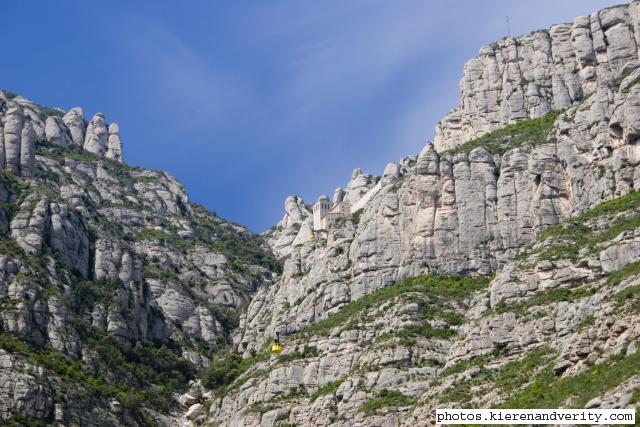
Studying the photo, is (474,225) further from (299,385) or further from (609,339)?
(609,339)

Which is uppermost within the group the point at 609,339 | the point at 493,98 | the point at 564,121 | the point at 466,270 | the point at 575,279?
the point at 493,98

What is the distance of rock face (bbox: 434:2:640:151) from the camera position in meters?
145

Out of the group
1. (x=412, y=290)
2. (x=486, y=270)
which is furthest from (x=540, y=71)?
(x=412, y=290)

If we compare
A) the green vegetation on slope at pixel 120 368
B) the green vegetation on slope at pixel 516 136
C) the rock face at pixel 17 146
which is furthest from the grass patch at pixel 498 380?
the rock face at pixel 17 146

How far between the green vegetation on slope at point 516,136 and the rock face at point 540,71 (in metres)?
3.70

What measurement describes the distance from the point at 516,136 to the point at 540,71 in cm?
1710

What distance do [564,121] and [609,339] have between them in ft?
165

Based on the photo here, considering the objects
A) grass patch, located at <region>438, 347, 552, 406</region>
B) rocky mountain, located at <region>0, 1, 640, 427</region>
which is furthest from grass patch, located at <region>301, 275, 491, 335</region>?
grass patch, located at <region>438, 347, 552, 406</region>

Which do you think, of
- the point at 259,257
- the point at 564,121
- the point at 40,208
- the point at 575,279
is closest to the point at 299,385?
the point at 575,279

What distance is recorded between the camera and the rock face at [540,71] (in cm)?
14488

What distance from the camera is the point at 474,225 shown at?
12788cm

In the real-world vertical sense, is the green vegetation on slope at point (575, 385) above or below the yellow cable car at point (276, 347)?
below

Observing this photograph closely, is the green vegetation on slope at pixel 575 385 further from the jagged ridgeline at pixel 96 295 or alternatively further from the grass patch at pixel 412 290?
the jagged ridgeline at pixel 96 295

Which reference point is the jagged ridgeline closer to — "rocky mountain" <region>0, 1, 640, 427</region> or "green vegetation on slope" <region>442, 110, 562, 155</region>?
"rocky mountain" <region>0, 1, 640, 427</region>
